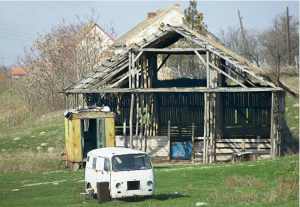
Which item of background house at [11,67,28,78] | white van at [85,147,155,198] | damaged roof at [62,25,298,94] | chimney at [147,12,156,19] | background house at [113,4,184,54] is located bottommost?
white van at [85,147,155,198]

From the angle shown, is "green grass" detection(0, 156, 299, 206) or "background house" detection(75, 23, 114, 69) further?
"background house" detection(75, 23, 114, 69)

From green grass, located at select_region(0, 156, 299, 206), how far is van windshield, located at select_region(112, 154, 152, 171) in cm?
109

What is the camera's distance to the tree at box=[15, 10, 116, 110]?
49.8 meters

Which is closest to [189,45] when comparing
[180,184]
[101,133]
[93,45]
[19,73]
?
[93,45]

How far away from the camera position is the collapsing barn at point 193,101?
24578 mm

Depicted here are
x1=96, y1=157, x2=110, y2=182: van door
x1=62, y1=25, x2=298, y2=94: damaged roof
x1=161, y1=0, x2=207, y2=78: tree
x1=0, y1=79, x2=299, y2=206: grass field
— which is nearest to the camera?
x1=0, y1=79, x2=299, y2=206: grass field

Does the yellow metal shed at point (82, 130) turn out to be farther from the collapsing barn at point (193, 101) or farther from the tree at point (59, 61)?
the tree at point (59, 61)

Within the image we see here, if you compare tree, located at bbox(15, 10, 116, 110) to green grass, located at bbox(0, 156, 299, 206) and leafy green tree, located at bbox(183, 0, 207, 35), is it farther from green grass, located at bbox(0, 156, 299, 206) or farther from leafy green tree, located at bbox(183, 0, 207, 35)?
green grass, located at bbox(0, 156, 299, 206)

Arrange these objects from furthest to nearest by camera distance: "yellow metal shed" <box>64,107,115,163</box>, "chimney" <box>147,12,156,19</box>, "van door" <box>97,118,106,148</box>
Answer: "chimney" <box>147,12,156,19</box>, "van door" <box>97,118,106,148</box>, "yellow metal shed" <box>64,107,115,163</box>

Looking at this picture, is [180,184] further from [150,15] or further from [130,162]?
[150,15]

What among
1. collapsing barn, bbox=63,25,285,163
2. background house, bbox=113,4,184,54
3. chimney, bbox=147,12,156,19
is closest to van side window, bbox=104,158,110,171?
collapsing barn, bbox=63,25,285,163

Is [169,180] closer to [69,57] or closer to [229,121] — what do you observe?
[229,121]

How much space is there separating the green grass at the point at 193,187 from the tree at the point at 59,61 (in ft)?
94.1

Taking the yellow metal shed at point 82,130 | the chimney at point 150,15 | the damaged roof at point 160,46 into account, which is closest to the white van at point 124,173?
the yellow metal shed at point 82,130
